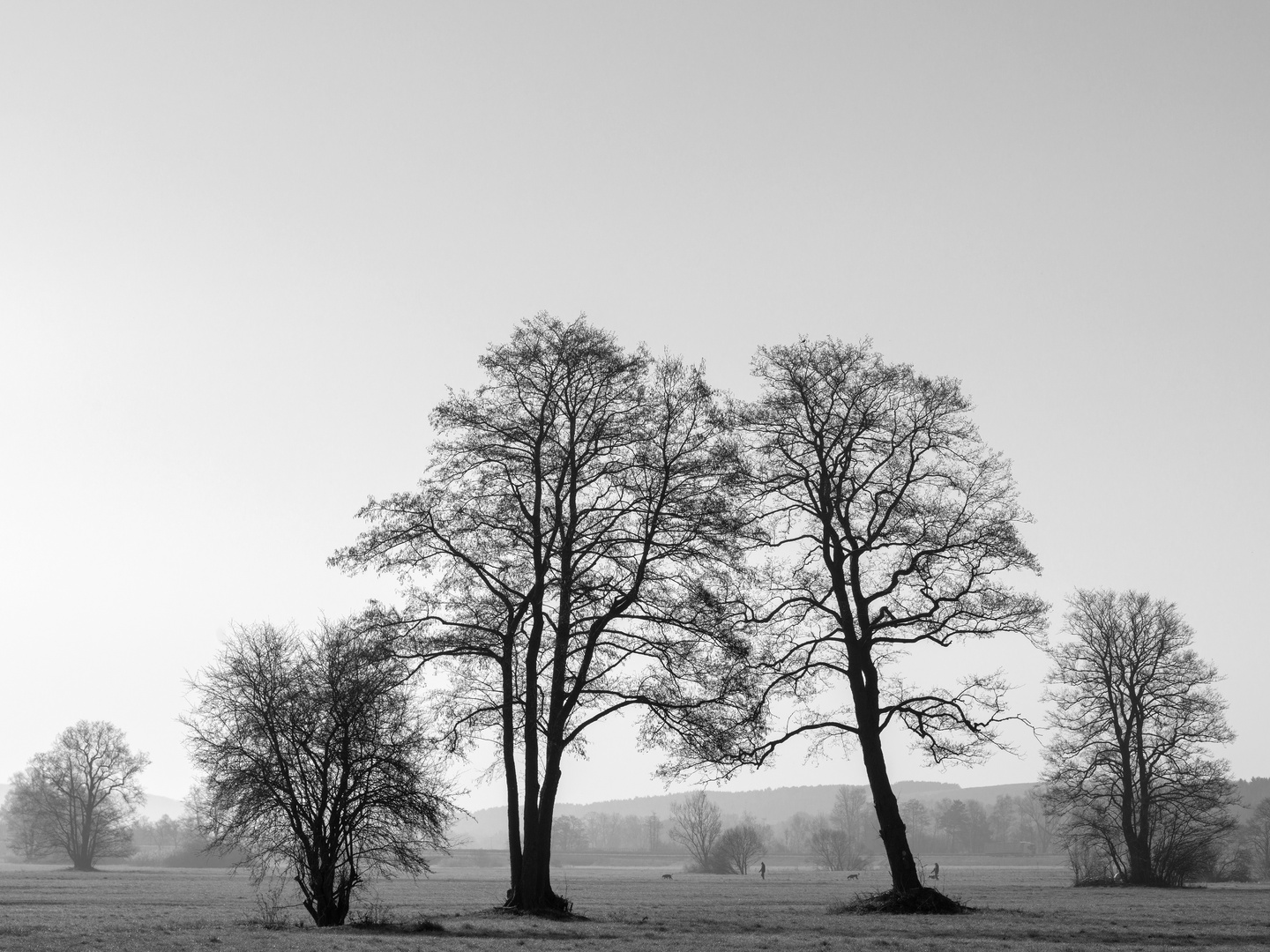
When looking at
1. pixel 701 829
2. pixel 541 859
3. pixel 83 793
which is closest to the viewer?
pixel 541 859

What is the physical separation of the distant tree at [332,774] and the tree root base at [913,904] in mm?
9967

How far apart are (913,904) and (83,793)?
9241 cm

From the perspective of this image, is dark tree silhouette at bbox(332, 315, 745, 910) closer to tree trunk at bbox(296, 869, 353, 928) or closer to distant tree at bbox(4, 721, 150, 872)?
tree trunk at bbox(296, 869, 353, 928)

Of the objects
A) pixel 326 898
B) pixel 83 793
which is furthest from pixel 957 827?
pixel 326 898

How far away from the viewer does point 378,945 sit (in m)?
16.6

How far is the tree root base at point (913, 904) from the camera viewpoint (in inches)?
914

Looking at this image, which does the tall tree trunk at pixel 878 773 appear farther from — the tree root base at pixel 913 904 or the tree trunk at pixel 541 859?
the tree trunk at pixel 541 859

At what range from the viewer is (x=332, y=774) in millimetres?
23094

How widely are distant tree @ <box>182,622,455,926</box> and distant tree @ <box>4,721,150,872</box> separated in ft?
270

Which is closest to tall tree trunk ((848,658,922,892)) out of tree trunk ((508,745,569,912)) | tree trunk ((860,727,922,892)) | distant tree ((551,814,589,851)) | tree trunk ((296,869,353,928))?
tree trunk ((860,727,922,892))

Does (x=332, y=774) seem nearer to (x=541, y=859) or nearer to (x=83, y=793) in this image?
(x=541, y=859)

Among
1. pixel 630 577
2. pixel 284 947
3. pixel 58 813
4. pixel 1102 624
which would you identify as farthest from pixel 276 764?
pixel 58 813

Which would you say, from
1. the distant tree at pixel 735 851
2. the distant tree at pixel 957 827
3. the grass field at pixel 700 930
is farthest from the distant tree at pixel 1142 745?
the distant tree at pixel 957 827

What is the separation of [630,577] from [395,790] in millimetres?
7154
